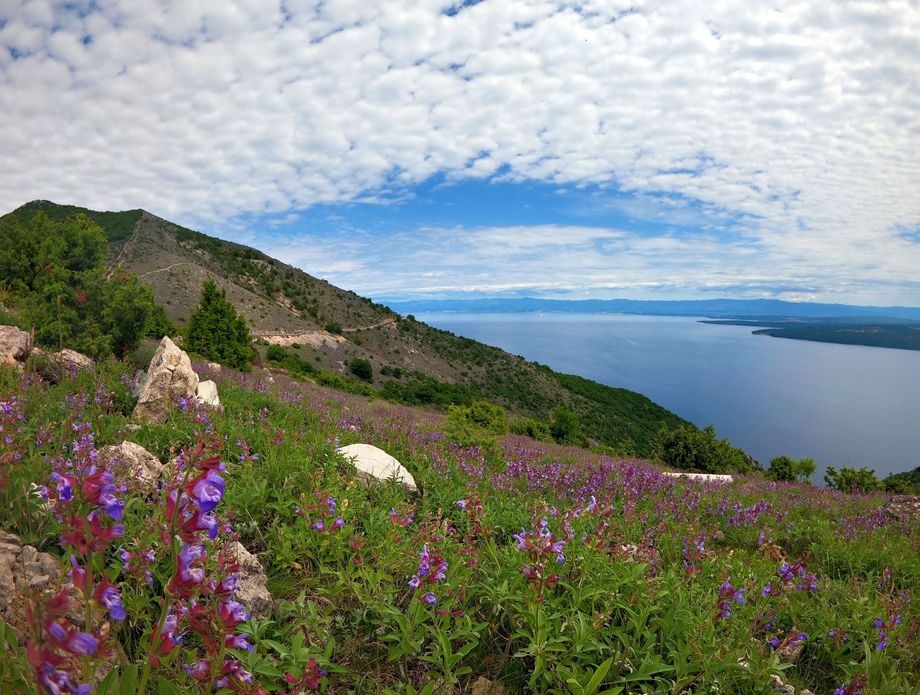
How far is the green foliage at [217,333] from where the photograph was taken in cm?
2867

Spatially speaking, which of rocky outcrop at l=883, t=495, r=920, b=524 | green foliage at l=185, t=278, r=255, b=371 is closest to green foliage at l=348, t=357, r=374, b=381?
green foliage at l=185, t=278, r=255, b=371

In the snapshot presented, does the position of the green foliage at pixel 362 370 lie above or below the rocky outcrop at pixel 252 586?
below

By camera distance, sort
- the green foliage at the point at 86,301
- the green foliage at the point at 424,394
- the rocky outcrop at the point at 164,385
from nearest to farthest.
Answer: the rocky outcrop at the point at 164,385
the green foliage at the point at 86,301
the green foliage at the point at 424,394

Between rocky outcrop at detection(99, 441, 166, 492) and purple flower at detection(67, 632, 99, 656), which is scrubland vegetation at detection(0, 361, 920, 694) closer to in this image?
purple flower at detection(67, 632, 99, 656)

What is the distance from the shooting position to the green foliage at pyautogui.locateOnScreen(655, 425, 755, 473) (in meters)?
32.0

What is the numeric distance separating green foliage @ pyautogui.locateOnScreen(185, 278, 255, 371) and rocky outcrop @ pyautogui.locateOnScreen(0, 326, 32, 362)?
1935 cm

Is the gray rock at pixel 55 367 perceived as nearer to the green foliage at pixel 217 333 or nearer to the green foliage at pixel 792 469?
the green foliage at pixel 217 333

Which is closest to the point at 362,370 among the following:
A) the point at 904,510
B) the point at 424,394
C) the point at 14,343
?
the point at 424,394

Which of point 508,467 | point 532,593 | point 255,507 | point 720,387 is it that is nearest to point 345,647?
point 532,593

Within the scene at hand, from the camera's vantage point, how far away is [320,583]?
3.67 meters

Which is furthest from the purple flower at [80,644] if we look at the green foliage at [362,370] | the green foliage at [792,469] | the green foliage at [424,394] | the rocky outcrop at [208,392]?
the green foliage at [362,370]

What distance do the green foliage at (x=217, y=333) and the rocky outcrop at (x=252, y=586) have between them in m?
27.3

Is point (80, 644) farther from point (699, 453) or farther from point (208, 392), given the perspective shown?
point (699, 453)

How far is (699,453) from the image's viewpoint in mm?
32312
